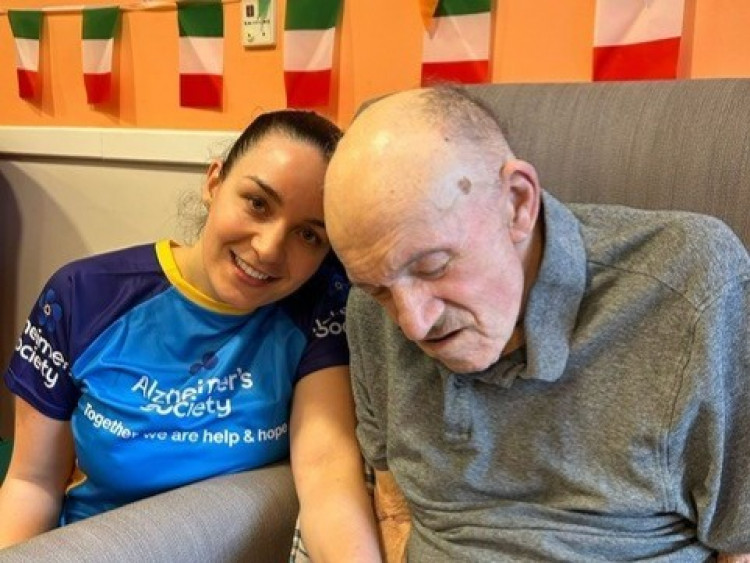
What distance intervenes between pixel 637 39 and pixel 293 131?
1.65 feet

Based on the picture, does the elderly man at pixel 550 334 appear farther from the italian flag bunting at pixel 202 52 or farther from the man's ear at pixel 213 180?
the italian flag bunting at pixel 202 52

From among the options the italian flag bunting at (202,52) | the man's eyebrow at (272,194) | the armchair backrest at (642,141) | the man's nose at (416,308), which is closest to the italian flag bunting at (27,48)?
the italian flag bunting at (202,52)

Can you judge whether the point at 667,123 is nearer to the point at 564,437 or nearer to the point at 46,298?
the point at 564,437

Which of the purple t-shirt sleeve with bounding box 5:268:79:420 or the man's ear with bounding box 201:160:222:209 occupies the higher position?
the man's ear with bounding box 201:160:222:209

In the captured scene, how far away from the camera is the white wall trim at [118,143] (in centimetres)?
163

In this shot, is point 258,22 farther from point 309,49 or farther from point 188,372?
point 188,372

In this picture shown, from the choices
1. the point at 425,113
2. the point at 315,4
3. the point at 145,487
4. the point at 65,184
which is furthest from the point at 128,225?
the point at 425,113

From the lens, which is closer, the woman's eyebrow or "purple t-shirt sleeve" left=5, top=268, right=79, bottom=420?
the woman's eyebrow

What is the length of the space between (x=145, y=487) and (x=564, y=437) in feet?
1.95

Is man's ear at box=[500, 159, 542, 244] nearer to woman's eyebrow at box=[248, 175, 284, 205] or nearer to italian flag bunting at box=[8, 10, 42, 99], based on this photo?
woman's eyebrow at box=[248, 175, 284, 205]

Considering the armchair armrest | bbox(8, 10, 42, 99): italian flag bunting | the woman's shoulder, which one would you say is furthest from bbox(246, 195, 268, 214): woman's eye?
bbox(8, 10, 42, 99): italian flag bunting

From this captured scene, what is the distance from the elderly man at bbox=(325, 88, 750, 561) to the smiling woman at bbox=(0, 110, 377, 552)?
26 centimetres

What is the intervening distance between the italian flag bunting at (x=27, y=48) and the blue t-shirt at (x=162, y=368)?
0.98m

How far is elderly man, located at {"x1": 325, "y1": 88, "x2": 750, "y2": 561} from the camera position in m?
0.76
